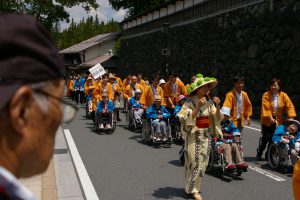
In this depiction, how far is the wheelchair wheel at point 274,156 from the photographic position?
8430mm

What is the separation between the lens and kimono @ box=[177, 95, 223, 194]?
6562 mm

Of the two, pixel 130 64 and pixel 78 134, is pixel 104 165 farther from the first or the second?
pixel 130 64

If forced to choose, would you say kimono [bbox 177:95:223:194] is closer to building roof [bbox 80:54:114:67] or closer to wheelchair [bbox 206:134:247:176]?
wheelchair [bbox 206:134:247:176]

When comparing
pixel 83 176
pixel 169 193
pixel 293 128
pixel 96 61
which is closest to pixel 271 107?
pixel 293 128

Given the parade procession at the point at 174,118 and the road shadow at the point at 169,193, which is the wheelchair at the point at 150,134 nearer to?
the parade procession at the point at 174,118

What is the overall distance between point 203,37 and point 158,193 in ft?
54.9

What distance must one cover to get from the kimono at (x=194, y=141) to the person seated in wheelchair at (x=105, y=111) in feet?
23.3

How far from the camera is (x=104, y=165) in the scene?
29.0 feet

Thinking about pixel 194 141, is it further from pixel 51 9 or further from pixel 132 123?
pixel 51 9

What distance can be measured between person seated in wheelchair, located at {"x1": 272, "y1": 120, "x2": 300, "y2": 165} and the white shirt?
734cm

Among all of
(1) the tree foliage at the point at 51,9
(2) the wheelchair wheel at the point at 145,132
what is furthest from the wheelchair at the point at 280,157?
(1) the tree foliage at the point at 51,9

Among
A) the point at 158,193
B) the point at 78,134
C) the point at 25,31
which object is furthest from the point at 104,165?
the point at 25,31

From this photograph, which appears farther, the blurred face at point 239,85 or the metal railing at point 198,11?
the metal railing at point 198,11

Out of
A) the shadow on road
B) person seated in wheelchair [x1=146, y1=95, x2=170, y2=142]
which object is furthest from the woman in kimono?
person seated in wheelchair [x1=146, y1=95, x2=170, y2=142]
